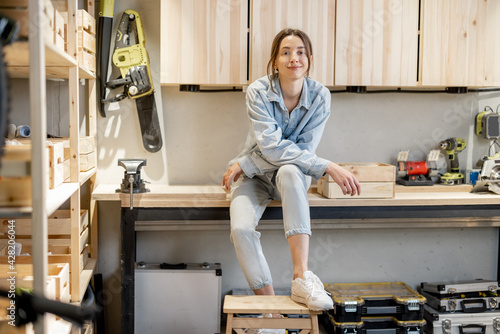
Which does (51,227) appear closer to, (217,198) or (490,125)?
(217,198)

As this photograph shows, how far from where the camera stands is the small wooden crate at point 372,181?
2688 mm

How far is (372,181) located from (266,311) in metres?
0.98

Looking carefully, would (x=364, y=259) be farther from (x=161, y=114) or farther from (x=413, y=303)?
(x=161, y=114)

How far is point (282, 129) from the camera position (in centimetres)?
261

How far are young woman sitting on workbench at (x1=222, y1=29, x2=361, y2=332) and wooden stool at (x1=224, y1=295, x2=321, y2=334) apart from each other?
117 millimetres

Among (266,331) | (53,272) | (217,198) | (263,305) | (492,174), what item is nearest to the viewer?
(53,272)

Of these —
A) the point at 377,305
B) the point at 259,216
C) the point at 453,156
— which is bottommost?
the point at 377,305

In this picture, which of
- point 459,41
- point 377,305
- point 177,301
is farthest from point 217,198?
point 459,41

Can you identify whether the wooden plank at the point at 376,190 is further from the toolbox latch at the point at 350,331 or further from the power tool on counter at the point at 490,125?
the power tool on counter at the point at 490,125

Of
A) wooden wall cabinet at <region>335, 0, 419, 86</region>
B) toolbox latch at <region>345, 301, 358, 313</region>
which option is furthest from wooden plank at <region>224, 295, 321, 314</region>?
wooden wall cabinet at <region>335, 0, 419, 86</region>

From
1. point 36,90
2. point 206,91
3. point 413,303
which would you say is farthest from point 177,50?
point 413,303

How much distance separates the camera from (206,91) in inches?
119

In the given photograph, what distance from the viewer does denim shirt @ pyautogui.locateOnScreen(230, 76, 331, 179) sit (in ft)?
Answer: 7.89

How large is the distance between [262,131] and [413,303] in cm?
123
